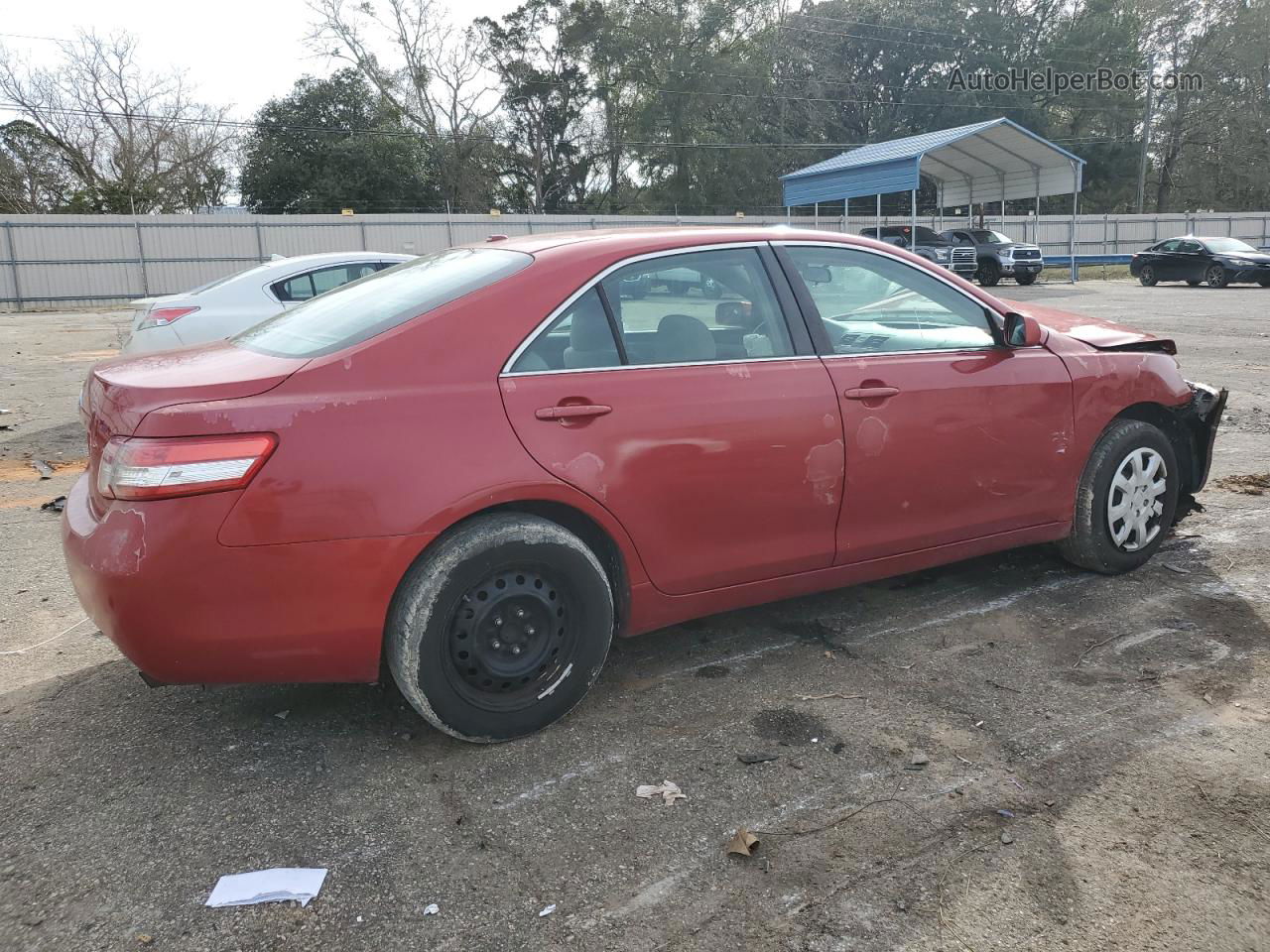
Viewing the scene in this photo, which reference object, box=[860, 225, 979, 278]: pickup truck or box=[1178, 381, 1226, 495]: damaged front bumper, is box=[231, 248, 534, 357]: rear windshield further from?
box=[860, 225, 979, 278]: pickup truck

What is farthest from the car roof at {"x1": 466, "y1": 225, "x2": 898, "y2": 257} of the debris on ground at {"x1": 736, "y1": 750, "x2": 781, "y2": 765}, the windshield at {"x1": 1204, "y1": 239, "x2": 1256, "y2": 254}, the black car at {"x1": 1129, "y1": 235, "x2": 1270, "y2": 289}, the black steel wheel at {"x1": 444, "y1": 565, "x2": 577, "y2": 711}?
the windshield at {"x1": 1204, "y1": 239, "x2": 1256, "y2": 254}

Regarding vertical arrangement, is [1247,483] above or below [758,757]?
above

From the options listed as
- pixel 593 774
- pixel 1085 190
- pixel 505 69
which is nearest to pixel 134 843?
pixel 593 774

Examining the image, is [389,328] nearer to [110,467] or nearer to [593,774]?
[110,467]

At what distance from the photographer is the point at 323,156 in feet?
126

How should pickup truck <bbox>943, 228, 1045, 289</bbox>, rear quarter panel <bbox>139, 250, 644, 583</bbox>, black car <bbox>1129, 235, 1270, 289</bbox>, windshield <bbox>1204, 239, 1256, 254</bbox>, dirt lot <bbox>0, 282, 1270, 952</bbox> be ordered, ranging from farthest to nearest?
1. pickup truck <bbox>943, 228, 1045, 289</bbox>
2. windshield <bbox>1204, 239, 1256, 254</bbox>
3. black car <bbox>1129, 235, 1270, 289</bbox>
4. rear quarter panel <bbox>139, 250, 644, 583</bbox>
5. dirt lot <bbox>0, 282, 1270, 952</bbox>

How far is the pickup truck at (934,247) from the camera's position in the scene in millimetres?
26953

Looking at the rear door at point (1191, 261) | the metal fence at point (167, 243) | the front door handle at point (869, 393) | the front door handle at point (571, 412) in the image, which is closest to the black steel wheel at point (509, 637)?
the front door handle at point (571, 412)

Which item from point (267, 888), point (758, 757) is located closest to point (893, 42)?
point (758, 757)

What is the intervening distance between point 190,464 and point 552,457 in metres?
1.01

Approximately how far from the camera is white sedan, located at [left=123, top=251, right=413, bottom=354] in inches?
312

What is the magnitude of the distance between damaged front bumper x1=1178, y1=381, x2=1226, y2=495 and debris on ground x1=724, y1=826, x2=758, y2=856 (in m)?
3.25

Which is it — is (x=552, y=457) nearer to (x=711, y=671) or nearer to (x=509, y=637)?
(x=509, y=637)

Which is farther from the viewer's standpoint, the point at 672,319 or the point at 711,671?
the point at 711,671
